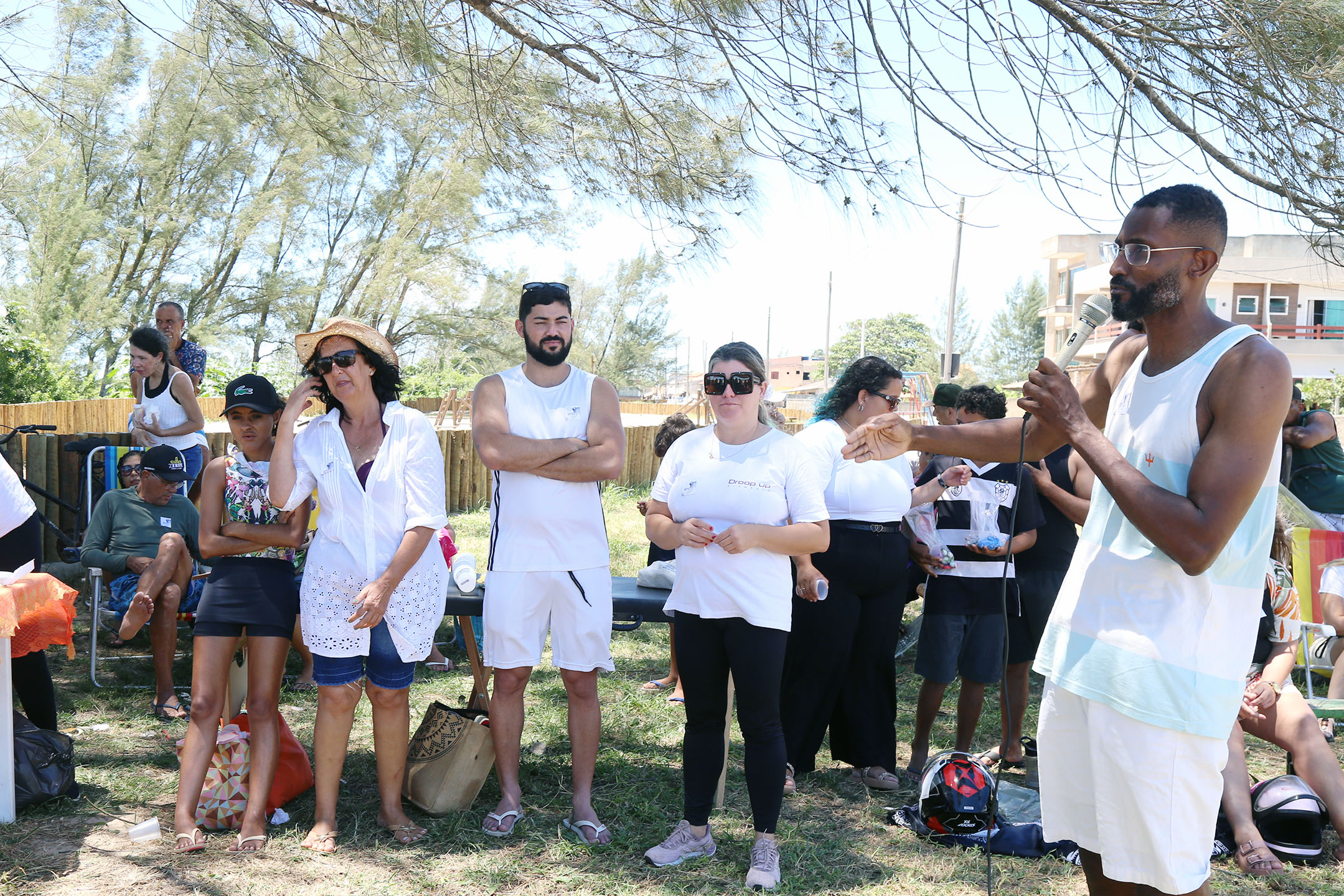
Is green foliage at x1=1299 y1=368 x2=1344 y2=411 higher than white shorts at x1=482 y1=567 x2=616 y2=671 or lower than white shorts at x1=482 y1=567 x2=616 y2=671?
higher

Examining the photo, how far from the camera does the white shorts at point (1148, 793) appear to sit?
2.16 m

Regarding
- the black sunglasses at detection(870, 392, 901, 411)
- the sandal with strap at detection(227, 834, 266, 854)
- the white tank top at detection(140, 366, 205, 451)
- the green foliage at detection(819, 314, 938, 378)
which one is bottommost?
the sandal with strap at detection(227, 834, 266, 854)

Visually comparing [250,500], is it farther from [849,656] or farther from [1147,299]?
A: [1147,299]

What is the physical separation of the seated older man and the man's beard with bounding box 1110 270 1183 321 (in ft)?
16.6

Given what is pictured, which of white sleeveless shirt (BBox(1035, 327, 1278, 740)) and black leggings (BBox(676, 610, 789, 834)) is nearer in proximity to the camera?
white sleeveless shirt (BBox(1035, 327, 1278, 740))

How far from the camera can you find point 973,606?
4.74 meters

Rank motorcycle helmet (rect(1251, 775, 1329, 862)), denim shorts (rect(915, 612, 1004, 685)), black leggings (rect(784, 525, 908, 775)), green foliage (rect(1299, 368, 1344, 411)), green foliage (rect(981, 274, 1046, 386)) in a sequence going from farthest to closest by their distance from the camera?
1. green foliage (rect(981, 274, 1046, 386))
2. green foliage (rect(1299, 368, 1344, 411))
3. denim shorts (rect(915, 612, 1004, 685))
4. black leggings (rect(784, 525, 908, 775))
5. motorcycle helmet (rect(1251, 775, 1329, 862))

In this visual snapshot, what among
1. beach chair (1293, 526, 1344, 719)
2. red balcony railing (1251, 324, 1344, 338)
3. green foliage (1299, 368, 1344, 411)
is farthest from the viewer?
red balcony railing (1251, 324, 1344, 338)

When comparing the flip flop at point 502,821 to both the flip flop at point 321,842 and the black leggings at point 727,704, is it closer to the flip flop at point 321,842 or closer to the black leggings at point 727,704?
the flip flop at point 321,842

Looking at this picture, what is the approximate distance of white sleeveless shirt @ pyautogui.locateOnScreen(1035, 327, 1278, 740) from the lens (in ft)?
7.02

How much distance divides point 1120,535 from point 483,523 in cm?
1069

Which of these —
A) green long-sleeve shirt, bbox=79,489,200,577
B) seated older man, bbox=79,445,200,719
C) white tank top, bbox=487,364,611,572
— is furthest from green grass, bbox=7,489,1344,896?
white tank top, bbox=487,364,611,572

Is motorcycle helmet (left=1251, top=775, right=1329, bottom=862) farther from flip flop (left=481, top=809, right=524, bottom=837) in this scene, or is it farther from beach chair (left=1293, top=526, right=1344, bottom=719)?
flip flop (left=481, top=809, right=524, bottom=837)

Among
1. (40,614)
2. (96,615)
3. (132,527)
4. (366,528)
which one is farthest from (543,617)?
(96,615)
